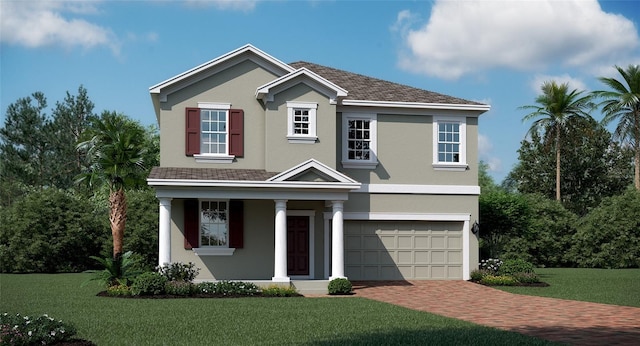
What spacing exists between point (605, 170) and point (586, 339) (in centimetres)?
4104

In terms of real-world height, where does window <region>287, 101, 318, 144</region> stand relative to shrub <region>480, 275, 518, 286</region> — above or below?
above

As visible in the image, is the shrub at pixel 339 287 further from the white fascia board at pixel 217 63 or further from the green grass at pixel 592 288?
the white fascia board at pixel 217 63

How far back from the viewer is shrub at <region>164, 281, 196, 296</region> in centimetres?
2056

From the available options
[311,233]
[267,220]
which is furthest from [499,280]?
[267,220]

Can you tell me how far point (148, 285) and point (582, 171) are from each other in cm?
3786

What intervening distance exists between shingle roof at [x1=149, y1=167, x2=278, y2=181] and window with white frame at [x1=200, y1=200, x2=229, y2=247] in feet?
3.72

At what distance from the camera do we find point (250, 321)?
14727 mm

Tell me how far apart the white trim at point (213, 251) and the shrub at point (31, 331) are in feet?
40.8

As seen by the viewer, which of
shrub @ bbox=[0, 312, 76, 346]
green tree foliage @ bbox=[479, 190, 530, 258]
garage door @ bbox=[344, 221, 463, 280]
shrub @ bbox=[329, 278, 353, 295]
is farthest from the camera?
green tree foliage @ bbox=[479, 190, 530, 258]

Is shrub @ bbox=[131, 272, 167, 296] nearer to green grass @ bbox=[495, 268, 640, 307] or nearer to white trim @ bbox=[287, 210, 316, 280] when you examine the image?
white trim @ bbox=[287, 210, 316, 280]

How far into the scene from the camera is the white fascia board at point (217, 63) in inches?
933

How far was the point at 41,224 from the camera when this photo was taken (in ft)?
106

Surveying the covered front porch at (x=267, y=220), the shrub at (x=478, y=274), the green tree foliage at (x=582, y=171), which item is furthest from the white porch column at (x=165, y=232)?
the green tree foliage at (x=582, y=171)

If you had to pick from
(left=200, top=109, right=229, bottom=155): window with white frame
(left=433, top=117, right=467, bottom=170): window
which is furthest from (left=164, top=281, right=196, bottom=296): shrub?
(left=433, top=117, right=467, bottom=170): window
